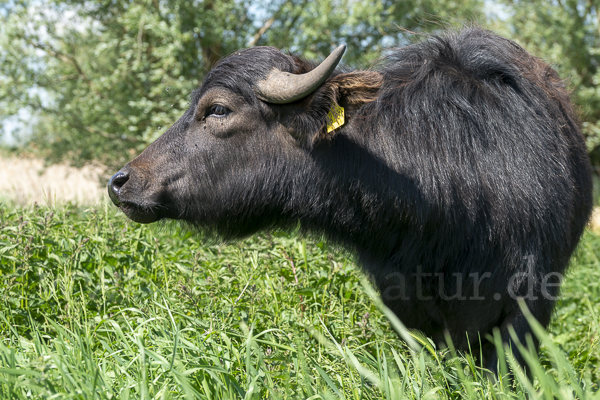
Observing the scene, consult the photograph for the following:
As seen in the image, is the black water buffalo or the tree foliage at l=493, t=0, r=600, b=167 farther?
the tree foliage at l=493, t=0, r=600, b=167

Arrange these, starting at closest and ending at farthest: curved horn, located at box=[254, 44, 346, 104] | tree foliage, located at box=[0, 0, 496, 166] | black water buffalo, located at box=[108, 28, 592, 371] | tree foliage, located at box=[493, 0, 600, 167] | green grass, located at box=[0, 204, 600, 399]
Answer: green grass, located at box=[0, 204, 600, 399], curved horn, located at box=[254, 44, 346, 104], black water buffalo, located at box=[108, 28, 592, 371], tree foliage, located at box=[0, 0, 496, 166], tree foliage, located at box=[493, 0, 600, 167]

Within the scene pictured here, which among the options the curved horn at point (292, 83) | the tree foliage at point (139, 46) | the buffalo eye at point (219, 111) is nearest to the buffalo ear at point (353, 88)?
the curved horn at point (292, 83)

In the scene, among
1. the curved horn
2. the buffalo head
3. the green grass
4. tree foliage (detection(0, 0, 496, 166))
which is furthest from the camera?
tree foliage (detection(0, 0, 496, 166))

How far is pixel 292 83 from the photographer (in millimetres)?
2998

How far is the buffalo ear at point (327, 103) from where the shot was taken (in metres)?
3.03

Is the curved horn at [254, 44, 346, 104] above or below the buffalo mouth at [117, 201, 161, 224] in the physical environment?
above

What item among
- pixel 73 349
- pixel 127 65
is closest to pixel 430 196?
pixel 73 349

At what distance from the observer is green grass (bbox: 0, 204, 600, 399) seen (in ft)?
6.59

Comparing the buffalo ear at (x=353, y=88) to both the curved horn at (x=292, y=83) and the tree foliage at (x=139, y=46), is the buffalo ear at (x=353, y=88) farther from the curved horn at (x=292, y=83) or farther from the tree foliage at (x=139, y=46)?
the tree foliage at (x=139, y=46)

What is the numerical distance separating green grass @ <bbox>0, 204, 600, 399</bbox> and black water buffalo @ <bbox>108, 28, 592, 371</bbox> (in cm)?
31

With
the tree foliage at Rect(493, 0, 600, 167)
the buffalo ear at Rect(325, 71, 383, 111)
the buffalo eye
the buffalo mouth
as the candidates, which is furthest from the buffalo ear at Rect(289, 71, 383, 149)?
the tree foliage at Rect(493, 0, 600, 167)

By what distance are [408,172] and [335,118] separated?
511mm

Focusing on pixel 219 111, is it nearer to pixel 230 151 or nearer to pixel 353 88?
pixel 230 151

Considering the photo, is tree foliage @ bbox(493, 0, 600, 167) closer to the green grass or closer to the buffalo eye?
the green grass
